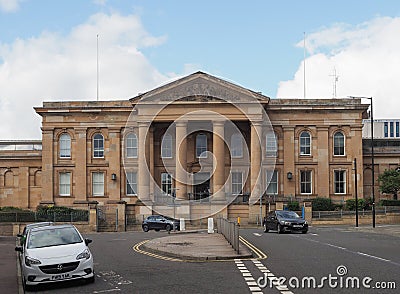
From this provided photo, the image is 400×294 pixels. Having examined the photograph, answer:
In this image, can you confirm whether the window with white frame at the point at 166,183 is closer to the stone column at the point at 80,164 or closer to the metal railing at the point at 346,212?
the stone column at the point at 80,164

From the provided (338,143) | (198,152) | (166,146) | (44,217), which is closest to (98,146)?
(166,146)

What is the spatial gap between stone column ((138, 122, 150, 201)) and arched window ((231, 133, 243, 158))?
9.15 meters

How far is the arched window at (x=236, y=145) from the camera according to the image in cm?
7238

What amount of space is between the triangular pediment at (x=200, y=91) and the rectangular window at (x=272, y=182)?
8690 millimetres

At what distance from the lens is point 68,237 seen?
1889 cm

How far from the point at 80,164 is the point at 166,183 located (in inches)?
363

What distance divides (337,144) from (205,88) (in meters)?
15.8

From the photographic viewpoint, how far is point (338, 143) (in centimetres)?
7288

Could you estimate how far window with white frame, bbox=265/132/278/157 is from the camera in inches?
Answer: 2837

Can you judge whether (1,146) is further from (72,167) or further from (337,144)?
(337,144)

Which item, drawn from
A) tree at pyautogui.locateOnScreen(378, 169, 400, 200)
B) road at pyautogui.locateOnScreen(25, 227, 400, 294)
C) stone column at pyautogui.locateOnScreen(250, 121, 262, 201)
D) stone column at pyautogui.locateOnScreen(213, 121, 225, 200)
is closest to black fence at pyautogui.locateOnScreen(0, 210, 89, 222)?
stone column at pyautogui.locateOnScreen(213, 121, 225, 200)

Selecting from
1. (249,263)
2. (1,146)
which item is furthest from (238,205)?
(249,263)

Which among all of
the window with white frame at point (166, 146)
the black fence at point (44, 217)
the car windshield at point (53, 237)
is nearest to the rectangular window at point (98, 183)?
the window with white frame at point (166, 146)

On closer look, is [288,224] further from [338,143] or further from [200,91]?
[338,143]
